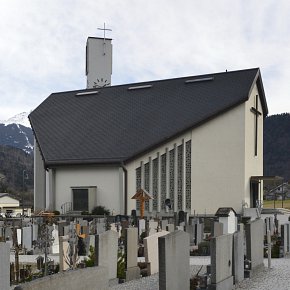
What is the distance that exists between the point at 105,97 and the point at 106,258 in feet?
112

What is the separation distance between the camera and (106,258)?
1098cm

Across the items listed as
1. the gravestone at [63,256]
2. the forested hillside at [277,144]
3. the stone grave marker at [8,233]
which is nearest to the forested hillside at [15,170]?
the forested hillside at [277,144]

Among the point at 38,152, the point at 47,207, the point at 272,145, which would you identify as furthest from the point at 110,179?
the point at 272,145

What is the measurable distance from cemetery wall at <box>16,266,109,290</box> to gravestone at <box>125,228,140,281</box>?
17.1 feet

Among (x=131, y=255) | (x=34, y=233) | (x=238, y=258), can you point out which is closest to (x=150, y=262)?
(x=131, y=255)

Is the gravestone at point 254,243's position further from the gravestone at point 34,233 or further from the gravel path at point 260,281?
the gravestone at point 34,233

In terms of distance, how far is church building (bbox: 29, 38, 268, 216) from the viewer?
3641cm

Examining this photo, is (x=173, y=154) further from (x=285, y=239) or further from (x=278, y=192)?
(x=278, y=192)

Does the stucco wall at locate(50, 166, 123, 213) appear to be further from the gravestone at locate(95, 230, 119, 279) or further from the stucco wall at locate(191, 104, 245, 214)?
the gravestone at locate(95, 230, 119, 279)

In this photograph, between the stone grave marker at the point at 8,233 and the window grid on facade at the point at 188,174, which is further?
the window grid on facade at the point at 188,174

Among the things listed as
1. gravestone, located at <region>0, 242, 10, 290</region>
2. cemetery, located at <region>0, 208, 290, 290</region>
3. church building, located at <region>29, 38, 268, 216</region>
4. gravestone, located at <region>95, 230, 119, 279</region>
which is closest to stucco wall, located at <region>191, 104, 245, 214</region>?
church building, located at <region>29, 38, 268, 216</region>

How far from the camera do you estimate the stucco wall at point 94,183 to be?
1421 inches

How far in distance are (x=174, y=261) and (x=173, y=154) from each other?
2762 centimetres

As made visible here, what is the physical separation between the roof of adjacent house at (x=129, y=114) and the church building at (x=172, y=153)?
0.25ft
